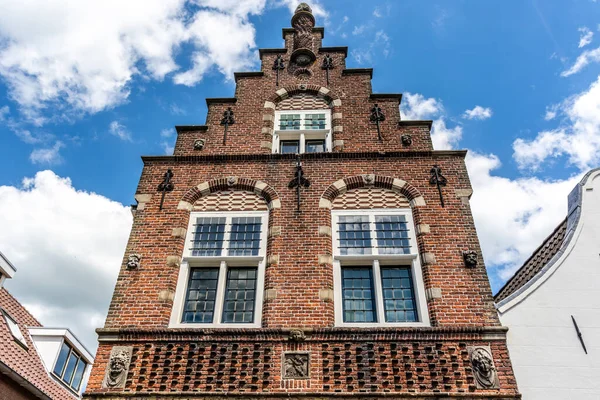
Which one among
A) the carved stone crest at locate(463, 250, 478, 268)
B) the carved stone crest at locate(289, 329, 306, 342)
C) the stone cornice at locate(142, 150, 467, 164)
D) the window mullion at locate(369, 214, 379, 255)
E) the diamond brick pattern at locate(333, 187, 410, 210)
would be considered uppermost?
the stone cornice at locate(142, 150, 467, 164)

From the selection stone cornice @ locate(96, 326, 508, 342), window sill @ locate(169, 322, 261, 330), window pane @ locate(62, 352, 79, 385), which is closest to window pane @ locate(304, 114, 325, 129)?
window sill @ locate(169, 322, 261, 330)

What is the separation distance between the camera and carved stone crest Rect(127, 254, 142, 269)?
8.45m

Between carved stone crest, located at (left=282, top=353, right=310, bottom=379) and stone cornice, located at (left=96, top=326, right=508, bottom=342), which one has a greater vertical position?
stone cornice, located at (left=96, top=326, right=508, bottom=342)

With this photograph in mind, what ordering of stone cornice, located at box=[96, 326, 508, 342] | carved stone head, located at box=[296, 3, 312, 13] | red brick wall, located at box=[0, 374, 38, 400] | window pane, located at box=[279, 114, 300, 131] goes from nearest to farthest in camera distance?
Answer: stone cornice, located at box=[96, 326, 508, 342], red brick wall, located at box=[0, 374, 38, 400], window pane, located at box=[279, 114, 300, 131], carved stone head, located at box=[296, 3, 312, 13]

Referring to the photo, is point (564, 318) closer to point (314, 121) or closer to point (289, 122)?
point (314, 121)

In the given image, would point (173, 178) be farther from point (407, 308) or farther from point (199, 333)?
point (407, 308)

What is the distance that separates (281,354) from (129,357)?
2547 mm

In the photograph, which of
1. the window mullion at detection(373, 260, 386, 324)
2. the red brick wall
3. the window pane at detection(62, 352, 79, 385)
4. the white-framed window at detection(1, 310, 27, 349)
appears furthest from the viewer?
the window pane at detection(62, 352, 79, 385)

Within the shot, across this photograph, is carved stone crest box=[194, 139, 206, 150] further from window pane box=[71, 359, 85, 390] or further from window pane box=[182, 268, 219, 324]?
window pane box=[71, 359, 85, 390]

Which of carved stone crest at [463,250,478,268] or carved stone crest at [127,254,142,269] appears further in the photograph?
carved stone crest at [127,254,142,269]

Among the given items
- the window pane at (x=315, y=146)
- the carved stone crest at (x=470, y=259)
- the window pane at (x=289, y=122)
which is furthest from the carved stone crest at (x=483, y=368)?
the window pane at (x=289, y=122)

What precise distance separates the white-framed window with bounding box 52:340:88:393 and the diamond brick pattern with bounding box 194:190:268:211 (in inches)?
294

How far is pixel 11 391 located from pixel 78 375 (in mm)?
4806

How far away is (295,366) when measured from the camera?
278 inches
